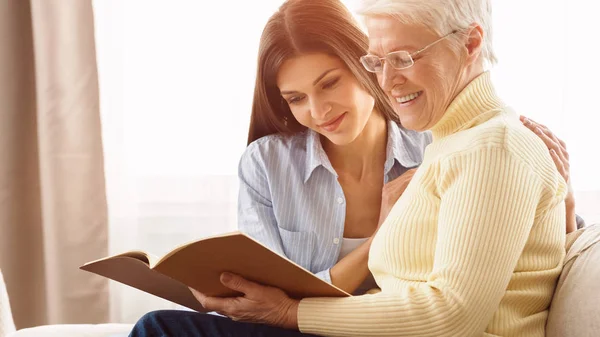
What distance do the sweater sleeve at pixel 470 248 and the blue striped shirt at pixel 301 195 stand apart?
0.80 meters

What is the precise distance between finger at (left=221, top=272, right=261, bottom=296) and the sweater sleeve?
0.23 metres

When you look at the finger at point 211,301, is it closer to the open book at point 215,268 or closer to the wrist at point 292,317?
the open book at point 215,268

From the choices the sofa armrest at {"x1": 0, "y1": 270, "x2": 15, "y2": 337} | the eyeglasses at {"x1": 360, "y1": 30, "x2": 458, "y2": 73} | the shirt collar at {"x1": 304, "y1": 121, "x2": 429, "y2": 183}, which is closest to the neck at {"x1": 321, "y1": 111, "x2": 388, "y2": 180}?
the shirt collar at {"x1": 304, "y1": 121, "x2": 429, "y2": 183}

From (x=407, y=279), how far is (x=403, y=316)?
13 cm

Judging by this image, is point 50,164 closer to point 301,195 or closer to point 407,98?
point 301,195

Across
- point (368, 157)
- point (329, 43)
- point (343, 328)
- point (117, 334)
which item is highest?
point (329, 43)

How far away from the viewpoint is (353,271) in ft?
6.51

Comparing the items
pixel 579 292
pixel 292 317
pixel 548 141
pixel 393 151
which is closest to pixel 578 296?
pixel 579 292

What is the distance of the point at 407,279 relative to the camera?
4.66 feet

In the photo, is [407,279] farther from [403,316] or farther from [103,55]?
[103,55]

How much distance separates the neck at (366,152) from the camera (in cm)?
218

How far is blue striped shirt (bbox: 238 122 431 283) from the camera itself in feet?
6.94

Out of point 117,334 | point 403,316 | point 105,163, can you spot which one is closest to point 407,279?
point 403,316

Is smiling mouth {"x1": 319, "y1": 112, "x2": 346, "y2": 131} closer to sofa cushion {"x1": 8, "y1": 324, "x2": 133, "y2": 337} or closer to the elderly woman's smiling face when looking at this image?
the elderly woman's smiling face
